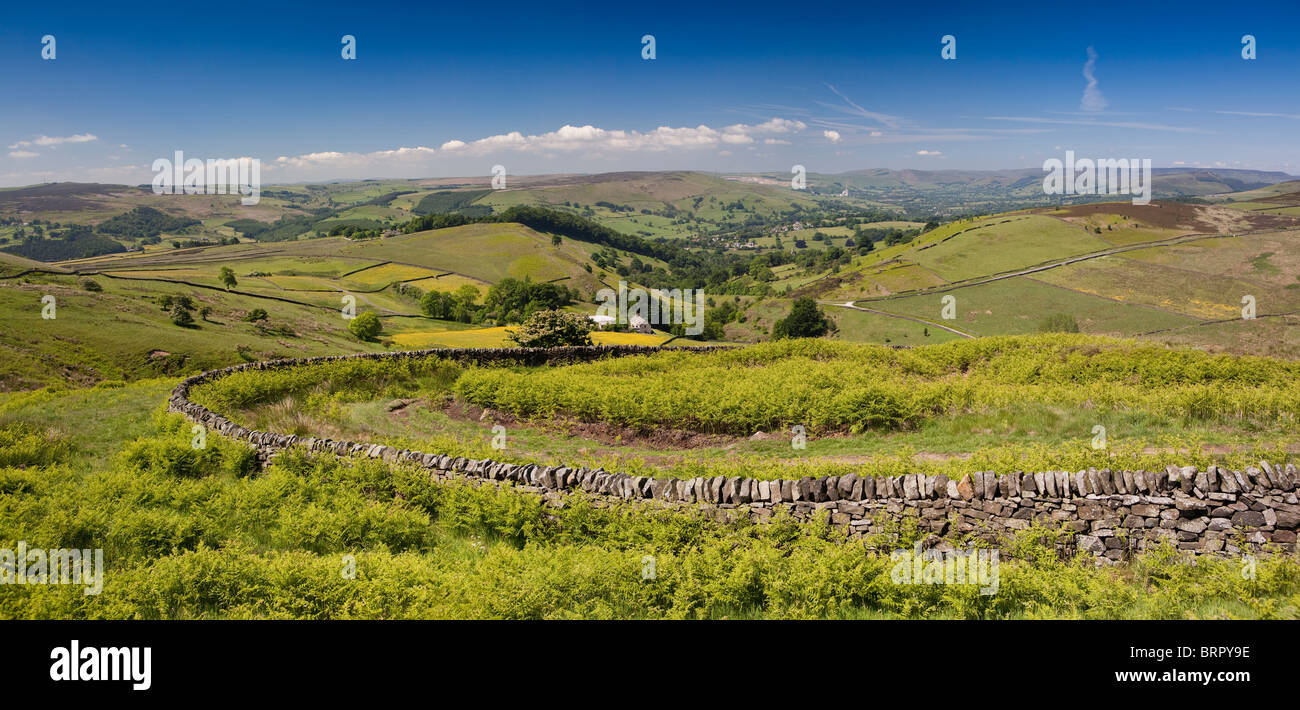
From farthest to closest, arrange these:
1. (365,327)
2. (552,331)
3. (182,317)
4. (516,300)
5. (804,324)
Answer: (516,300) → (804,324) → (365,327) → (182,317) → (552,331)

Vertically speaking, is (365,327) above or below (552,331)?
below

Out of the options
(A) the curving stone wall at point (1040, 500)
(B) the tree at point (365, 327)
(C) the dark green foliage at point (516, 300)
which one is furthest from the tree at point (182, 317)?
(C) the dark green foliage at point (516, 300)

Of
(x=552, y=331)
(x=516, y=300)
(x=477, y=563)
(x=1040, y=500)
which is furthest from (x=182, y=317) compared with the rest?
(x=516, y=300)

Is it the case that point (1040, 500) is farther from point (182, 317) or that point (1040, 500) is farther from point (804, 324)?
point (804, 324)

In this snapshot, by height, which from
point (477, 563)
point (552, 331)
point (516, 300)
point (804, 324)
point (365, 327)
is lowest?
point (477, 563)

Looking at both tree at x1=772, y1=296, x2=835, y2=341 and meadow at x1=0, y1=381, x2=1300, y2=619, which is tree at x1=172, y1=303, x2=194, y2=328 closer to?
meadow at x1=0, y1=381, x2=1300, y2=619

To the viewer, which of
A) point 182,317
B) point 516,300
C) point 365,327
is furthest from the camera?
point 516,300

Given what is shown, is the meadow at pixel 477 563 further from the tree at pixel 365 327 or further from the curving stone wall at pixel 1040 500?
the tree at pixel 365 327
